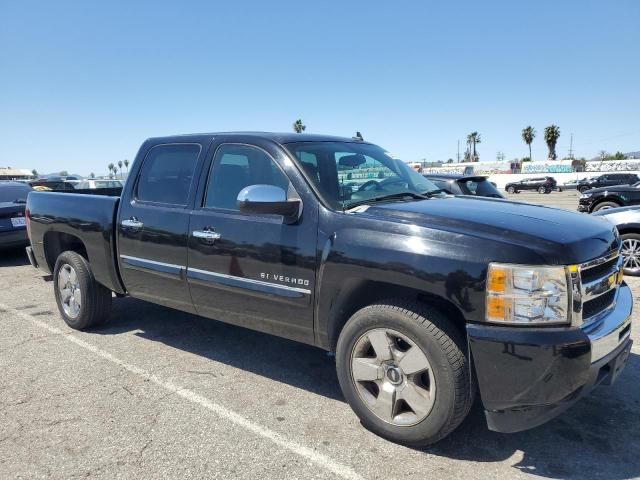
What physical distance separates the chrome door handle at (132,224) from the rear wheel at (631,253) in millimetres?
6746

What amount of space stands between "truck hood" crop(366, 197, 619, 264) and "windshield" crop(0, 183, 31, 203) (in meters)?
8.53

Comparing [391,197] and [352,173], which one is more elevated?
[352,173]

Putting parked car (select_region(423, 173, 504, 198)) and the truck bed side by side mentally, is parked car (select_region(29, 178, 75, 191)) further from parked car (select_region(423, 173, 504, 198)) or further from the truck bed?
parked car (select_region(423, 173, 504, 198))

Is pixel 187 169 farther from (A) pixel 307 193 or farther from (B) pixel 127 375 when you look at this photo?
(B) pixel 127 375

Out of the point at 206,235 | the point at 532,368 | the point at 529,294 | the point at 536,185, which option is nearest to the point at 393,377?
the point at 532,368

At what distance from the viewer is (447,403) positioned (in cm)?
271

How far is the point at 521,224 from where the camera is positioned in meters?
2.88

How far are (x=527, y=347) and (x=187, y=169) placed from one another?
2910mm

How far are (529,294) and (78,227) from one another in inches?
163

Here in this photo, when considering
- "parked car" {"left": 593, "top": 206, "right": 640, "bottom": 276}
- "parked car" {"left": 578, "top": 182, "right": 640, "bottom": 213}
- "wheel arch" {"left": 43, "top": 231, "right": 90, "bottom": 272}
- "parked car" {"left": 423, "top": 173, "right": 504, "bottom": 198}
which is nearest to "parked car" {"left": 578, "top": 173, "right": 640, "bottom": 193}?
"parked car" {"left": 578, "top": 182, "right": 640, "bottom": 213}

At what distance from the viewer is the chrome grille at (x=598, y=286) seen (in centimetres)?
266

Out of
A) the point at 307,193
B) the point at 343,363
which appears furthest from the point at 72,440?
the point at 307,193

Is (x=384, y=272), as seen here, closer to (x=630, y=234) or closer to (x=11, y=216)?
(x=630, y=234)

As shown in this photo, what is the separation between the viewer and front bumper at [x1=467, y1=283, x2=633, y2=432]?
8.16ft
